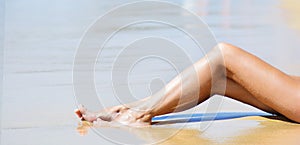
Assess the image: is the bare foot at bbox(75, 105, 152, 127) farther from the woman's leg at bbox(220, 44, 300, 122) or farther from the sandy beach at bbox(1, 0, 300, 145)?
the woman's leg at bbox(220, 44, 300, 122)

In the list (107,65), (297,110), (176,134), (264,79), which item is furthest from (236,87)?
(107,65)

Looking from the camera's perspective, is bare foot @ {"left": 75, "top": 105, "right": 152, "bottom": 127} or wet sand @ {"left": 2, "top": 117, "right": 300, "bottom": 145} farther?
bare foot @ {"left": 75, "top": 105, "right": 152, "bottom": 127}

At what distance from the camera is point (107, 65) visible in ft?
14.4

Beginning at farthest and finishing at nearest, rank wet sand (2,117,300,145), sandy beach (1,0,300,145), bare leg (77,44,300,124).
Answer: bare leg (77,44,300,124), sandy beach (1,0,300,145), wet sand (2,117,300,145)

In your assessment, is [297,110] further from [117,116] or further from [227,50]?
[117,116]

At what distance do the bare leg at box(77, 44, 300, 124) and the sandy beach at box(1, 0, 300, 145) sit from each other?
9cm

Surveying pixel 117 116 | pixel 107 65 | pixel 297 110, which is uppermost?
pixel 107 65

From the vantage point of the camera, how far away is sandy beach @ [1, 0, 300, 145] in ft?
9.54

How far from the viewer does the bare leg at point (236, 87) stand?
9.87ft

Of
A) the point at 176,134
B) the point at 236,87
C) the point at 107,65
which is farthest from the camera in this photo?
the point at 107,65

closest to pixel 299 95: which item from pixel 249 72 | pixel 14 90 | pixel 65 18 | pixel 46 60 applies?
pixel 249 72

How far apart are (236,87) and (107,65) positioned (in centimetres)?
144

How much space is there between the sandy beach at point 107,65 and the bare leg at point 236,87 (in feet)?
0.29

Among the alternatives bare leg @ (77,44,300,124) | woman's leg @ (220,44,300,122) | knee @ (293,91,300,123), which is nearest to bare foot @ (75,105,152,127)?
bare leg @ (77,44,300,124)
